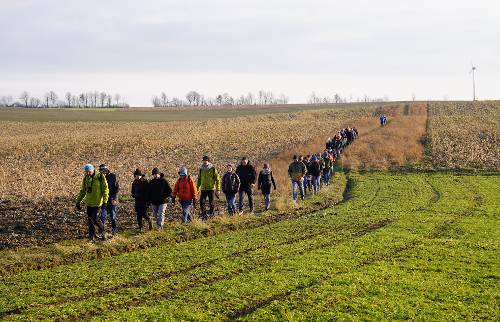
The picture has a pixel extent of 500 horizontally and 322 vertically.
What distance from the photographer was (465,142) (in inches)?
2002

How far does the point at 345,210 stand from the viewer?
921 inches

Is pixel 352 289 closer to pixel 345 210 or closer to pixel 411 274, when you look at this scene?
pixel 411 274

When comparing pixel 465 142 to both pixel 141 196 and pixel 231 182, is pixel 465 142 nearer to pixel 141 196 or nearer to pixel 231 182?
pixel 231 182

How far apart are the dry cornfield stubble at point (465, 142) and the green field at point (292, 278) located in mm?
22420

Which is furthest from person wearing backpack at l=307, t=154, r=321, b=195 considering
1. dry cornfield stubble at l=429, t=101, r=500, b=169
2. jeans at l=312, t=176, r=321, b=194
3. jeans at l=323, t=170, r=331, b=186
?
dry cornfield stubble at l=429, t=101, r=500, b=169

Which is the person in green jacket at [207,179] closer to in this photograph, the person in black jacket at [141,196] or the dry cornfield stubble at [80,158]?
the dry cornfield stubble at [80,158]

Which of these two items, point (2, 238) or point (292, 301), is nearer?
point (292, 301)

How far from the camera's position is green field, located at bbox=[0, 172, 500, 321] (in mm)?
10422

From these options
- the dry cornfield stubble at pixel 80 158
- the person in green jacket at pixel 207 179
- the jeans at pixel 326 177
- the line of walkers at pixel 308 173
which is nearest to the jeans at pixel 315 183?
the line of walkers at pixel 308 173

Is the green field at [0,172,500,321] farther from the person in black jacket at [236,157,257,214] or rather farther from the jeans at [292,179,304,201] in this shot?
the jeans at [292,179,304,201]

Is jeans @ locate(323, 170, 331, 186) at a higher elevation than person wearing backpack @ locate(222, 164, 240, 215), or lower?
lower

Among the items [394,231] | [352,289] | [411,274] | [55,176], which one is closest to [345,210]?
[394,231]

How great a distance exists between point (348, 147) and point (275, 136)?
1642 centimetres

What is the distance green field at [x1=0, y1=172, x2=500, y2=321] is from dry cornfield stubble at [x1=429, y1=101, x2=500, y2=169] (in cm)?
2242
